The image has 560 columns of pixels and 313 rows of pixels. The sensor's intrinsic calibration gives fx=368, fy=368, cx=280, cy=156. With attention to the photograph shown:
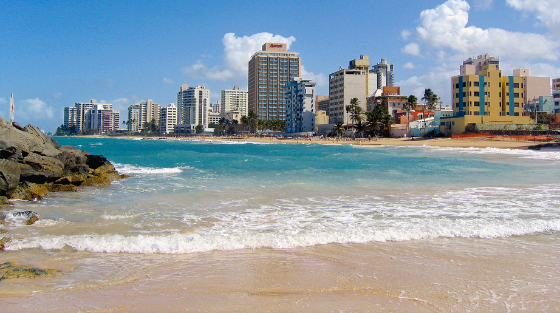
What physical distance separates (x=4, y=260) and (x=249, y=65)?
175m

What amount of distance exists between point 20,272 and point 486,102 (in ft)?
273

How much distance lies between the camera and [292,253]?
25.2ft

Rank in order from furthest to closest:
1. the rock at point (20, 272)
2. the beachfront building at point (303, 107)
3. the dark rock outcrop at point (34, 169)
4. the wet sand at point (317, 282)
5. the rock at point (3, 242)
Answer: the beachfront building at point (303, 107)
the dark rock outcrop at point (34, 169)
the rock at point (3, 242)
the rock at point (20, 272)
the wet sand at point (317, 282)

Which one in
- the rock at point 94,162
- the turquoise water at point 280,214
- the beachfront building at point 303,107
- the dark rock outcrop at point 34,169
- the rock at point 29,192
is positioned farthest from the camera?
the beachfront building at point 303,107

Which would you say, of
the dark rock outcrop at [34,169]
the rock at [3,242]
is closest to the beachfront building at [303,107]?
the dark rock outcrop at [34,169]

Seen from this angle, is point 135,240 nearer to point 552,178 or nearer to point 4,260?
point 4,260

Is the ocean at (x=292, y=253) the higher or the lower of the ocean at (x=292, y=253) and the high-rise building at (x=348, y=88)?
the lower

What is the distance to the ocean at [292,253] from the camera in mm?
5461

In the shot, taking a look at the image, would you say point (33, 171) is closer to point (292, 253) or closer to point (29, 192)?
point (29, 192)

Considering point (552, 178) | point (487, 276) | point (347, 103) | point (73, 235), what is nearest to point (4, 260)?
point (73, 235)

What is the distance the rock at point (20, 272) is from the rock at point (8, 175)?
30.9 feet

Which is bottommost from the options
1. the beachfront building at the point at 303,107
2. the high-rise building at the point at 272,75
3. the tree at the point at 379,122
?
the tree at the point at 379,122

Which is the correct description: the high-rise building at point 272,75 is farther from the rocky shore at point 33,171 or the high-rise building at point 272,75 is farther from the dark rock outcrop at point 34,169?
the dark rock outcrop at point 34,169

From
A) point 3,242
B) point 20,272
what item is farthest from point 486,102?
point 20,272
